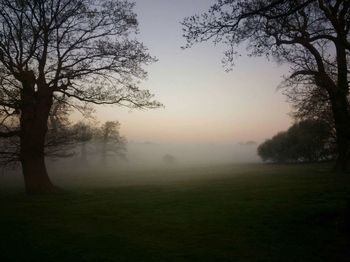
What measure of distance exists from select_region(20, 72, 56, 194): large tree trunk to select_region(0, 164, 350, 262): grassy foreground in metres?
4.34

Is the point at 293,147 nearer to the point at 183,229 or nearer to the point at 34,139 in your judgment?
the point at 34,139

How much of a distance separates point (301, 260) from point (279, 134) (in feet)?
245

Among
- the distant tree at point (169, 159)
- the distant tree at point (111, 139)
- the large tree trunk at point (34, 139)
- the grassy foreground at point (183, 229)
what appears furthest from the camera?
the distant tree at point (169, 159)

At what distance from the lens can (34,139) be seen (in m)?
21.6

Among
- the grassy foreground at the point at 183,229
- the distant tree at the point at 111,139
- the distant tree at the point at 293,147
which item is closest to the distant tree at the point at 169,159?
the distant tree at the point at 111,139

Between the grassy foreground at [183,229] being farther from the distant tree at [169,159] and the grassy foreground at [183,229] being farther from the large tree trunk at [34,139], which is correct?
the distant tree at [169,159]

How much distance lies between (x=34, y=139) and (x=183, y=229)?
14047mm

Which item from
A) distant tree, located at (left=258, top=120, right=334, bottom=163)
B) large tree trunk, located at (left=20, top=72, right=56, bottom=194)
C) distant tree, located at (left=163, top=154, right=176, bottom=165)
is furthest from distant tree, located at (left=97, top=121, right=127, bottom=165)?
large tree trunk, located at (left=20, top=72, right=56, bottom=194)

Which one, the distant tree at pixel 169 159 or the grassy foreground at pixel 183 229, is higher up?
the distant tree at pixel 169 159

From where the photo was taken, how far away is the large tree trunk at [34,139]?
2147cm

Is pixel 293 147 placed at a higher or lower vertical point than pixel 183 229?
higher

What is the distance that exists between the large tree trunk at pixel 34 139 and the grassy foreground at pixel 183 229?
4.34 metres

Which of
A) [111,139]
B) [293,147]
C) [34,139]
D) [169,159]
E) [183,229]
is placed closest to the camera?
[183,229]

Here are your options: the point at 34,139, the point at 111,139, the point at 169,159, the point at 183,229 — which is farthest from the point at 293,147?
the point at 169,159
